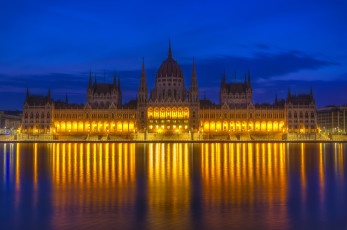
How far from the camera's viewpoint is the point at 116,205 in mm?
23391

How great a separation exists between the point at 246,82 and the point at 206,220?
464ft

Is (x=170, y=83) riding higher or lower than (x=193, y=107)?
higher

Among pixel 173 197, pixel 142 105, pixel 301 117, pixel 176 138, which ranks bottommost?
pixel 173 197

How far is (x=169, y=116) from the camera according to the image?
138 m

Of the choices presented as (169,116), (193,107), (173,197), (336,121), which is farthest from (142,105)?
(173,197)

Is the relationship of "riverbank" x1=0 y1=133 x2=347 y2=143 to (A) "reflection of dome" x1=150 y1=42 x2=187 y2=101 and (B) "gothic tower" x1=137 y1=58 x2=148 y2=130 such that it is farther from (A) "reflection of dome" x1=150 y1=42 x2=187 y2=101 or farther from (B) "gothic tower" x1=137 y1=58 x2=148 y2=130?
(A) "reflection of dome" x1=150 y1=42 x2=187 y2=101

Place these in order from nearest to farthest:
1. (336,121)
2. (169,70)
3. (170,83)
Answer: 1. (170,83)
2. (169,70)
3. (336,121)

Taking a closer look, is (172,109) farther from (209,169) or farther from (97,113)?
(209,169)

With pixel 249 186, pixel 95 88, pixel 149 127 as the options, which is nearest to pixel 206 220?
pixel 249 186

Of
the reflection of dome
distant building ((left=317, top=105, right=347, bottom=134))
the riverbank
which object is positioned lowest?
the riverbank

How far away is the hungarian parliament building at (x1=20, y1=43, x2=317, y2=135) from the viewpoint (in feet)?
449

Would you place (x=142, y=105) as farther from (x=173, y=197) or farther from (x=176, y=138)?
(x=173, y=197)

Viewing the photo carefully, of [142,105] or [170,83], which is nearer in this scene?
[142,105]

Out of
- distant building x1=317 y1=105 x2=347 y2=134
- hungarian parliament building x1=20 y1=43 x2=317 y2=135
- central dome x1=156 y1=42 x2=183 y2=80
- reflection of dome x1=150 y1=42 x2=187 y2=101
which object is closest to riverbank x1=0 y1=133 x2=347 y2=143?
hungarian parliament building x1=20 y1=43 x2=317 y2=135
